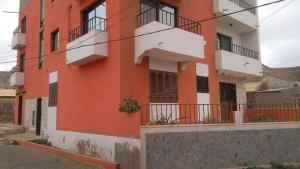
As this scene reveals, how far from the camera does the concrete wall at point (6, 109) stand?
31.7m

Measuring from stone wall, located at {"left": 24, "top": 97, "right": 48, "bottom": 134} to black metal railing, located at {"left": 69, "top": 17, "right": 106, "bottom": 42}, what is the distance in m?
5.12

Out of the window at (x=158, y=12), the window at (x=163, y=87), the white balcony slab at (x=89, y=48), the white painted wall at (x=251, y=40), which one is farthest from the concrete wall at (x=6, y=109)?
the window at (x=158, y=12)

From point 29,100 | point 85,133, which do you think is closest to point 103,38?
point 85,133

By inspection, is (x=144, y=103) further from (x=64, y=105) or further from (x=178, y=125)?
(x=64, y=105)

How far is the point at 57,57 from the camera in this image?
50.0 ft

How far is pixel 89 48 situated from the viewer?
1096 cm

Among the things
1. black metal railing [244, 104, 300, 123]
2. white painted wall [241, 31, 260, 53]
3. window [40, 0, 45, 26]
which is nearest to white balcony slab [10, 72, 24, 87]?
window [40, 0, 45, 26]

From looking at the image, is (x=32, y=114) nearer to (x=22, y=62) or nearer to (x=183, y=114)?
(x=22, y=62)

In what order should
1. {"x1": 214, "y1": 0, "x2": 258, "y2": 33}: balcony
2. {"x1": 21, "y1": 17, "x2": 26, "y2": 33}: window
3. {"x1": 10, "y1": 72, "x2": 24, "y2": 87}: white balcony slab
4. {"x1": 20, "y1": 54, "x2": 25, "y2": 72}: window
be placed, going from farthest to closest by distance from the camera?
{"x1": 21, "y1": 17, "x2": 26, "y2": 33}: window, {"x1": 20, "y1": 54, "x2": 25, "y2": 72}: window, {"x1": 10, "y1": 72, "x2": 24, "y2": 87}: white balcony slab, {"x1": 214, "y1": 0, "x2": 258, "y2": 33}: balcony

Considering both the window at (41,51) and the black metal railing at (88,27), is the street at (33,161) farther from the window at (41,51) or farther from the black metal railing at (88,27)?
the window at (41,51)

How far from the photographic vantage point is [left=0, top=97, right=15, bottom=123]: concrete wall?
104 feet

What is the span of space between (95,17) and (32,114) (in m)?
10.1

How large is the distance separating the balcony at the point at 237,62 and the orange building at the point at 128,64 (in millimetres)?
51

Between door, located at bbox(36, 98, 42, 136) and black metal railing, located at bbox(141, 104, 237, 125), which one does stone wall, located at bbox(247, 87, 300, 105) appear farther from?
door, located at bbox(36, 98, 42, 136)
